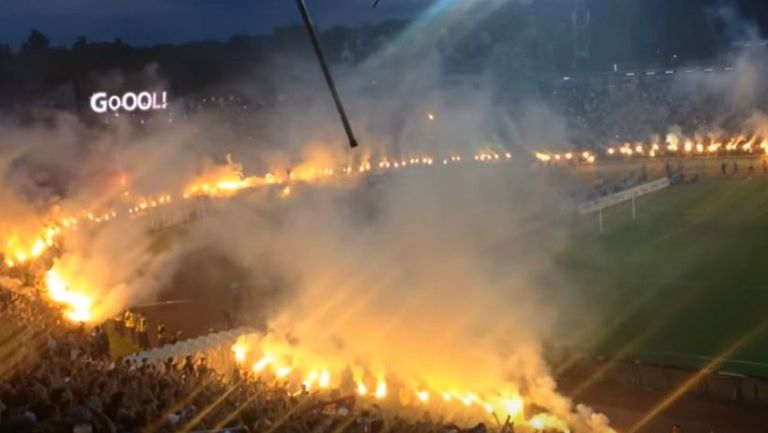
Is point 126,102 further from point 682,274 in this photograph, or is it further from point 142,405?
point 142,405

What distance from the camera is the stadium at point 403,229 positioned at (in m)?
7.60

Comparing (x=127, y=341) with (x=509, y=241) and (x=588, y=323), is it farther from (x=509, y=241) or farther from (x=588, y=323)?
(x=509, y=241)

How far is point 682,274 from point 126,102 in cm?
1438

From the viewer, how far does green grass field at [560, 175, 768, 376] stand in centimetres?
1067

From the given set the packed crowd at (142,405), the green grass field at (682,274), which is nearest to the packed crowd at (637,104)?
the green grass field at (682,274)

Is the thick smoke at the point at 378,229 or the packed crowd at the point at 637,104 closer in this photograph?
the thick smoke at the point at 378,229

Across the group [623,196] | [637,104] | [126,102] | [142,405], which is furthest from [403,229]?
[637,104]

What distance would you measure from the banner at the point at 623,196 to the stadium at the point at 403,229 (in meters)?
0.08

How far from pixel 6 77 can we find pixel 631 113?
1990 centimetres

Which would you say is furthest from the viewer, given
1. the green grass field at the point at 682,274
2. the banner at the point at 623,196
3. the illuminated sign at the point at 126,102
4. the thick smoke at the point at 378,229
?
the illuminated sign at the point at 126,102

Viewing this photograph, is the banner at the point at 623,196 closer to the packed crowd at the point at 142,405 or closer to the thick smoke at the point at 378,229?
the thick smoke at the point at 378,229

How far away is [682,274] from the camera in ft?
46.6

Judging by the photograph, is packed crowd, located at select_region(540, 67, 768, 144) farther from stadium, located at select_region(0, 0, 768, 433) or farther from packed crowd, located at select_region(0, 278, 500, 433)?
packed crowd, located at select_region(0, 278, 500, 433)

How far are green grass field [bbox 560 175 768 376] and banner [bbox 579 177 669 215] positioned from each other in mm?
212
